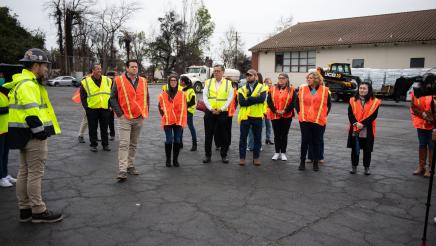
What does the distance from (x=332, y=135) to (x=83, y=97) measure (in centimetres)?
701

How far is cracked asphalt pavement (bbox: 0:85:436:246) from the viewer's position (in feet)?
12.4

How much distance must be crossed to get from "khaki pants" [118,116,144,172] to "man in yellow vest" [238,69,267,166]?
1983 millimetres

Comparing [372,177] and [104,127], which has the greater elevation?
[104,127]

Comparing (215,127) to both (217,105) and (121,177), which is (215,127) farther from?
(121,177)

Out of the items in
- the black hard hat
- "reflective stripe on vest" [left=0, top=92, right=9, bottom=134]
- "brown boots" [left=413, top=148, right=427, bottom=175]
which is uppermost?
the black hard hat

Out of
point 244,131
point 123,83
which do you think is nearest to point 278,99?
point 244,131

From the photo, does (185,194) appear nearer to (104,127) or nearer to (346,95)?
(104,127)

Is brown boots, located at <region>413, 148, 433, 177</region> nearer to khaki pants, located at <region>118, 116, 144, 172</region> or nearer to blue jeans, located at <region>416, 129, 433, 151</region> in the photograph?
blue jeans, located at <region>416, 129, 433, 151</region>

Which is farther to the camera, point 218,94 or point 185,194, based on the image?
point 218,94

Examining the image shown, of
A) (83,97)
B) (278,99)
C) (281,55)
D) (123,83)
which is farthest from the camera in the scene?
(281,55)

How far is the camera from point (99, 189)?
524cm

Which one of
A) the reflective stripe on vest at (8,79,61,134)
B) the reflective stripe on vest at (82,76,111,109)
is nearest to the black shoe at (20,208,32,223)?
the reflective stripe on vest at (8,79,61,134)

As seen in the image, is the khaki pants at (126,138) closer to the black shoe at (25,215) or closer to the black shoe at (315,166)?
the black shoe at (25,215)

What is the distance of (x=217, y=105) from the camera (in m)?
6.80
